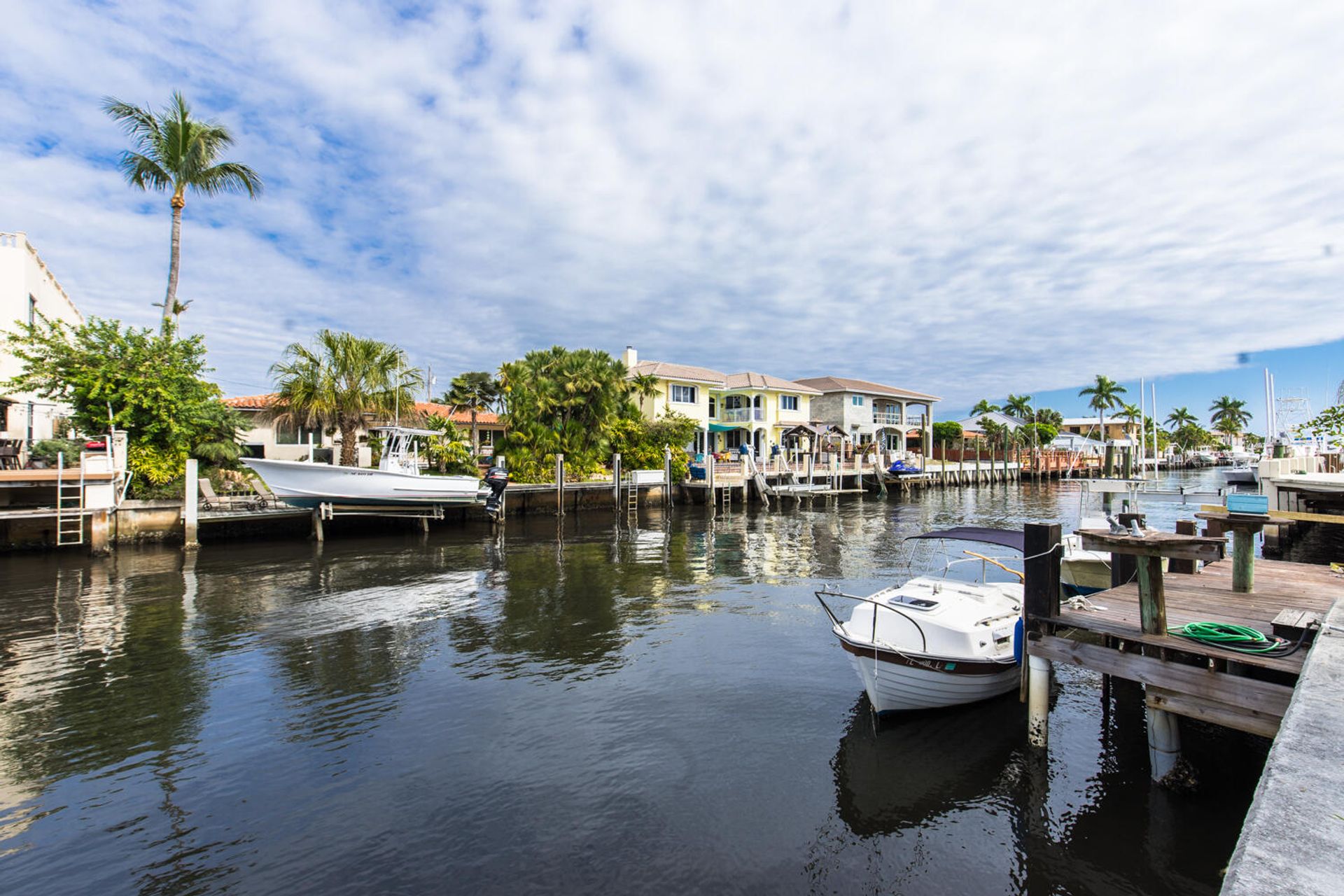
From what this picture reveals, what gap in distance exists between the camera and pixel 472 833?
6.12m

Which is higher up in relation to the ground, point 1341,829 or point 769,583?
point 1341,829

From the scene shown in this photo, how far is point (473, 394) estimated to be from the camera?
43.2 meters

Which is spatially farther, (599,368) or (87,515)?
(599,368)

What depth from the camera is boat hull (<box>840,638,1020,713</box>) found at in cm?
786

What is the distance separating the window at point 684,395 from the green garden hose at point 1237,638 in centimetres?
4160

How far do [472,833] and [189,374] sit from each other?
24860mm

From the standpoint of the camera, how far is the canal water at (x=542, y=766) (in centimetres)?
566

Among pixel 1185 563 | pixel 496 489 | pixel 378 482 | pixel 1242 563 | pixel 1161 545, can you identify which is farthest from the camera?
pixel 496 489

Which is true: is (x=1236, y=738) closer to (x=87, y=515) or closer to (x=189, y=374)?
(x=87, y=515)

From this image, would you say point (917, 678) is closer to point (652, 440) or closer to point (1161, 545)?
point (1161, 545)

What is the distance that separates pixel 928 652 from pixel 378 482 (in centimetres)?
2220

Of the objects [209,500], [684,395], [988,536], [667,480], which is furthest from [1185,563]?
[684,395]

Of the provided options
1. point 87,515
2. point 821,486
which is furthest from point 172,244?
point 821,486

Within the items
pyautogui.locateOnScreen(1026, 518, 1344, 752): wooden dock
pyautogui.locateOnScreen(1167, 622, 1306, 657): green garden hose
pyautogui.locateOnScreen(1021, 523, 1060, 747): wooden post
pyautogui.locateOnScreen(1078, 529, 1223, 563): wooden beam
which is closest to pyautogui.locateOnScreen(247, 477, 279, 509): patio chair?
pyautogui.locateOnScreen(1021, 523, 1060, 747): wooden post
